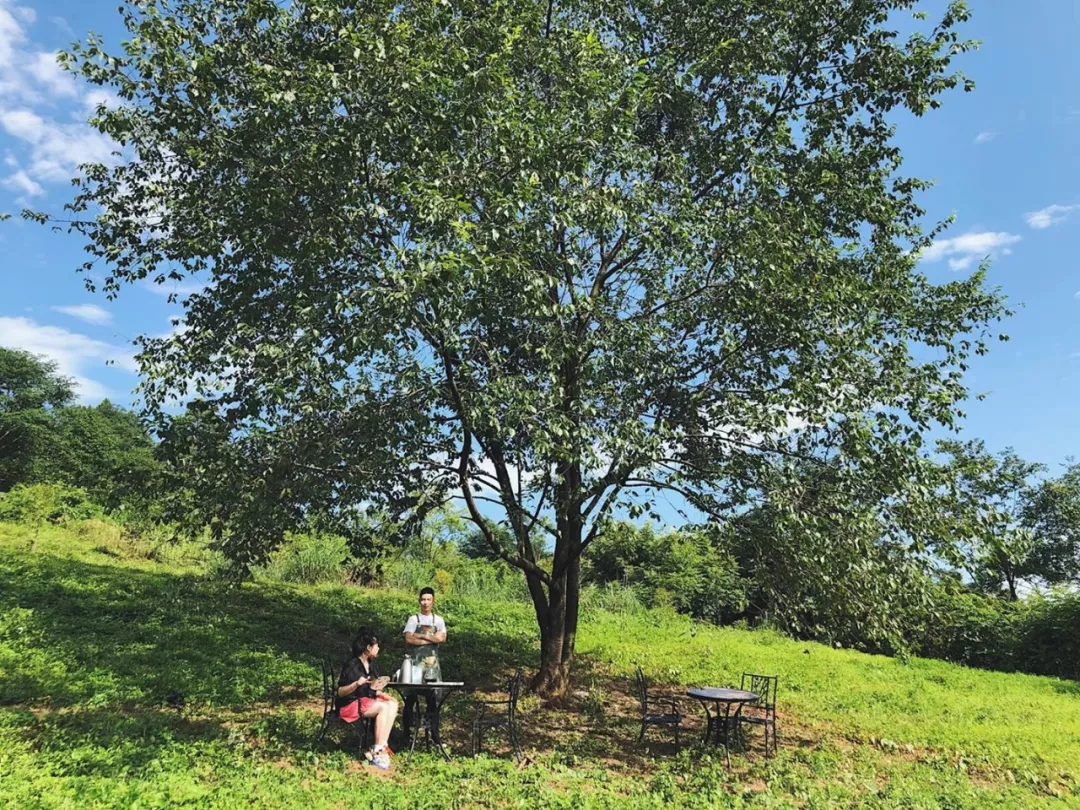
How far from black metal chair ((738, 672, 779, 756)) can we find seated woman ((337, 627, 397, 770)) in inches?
141

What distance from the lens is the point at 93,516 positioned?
18.8m

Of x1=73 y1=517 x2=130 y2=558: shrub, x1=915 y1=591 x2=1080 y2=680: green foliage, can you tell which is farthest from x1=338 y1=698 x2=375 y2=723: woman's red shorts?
x1=915 y1=591 x2=1080 y2=680: green foliage

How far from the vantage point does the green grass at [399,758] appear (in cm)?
520

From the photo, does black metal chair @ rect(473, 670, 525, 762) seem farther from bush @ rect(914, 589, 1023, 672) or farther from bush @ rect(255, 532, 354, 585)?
bush @ rect(914, 589, 1023, 672)

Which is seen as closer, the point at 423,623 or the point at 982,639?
the point at 423,623

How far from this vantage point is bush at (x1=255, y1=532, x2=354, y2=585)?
15602 mm

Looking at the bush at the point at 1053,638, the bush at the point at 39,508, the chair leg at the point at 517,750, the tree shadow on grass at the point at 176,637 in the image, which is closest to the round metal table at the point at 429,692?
the chair leg at the point at 517,750

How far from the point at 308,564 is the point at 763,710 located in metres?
10.7

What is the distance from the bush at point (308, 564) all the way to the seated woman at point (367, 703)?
956 cm

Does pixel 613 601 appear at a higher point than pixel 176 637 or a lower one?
higher

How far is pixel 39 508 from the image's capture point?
54.8ft

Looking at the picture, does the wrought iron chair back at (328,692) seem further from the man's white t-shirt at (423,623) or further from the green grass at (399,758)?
the man's white t-shirt at (423,623)

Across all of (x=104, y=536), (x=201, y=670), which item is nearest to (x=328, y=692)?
(x=201, y=670)

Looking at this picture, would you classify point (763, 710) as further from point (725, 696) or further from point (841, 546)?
point (841, 546)
